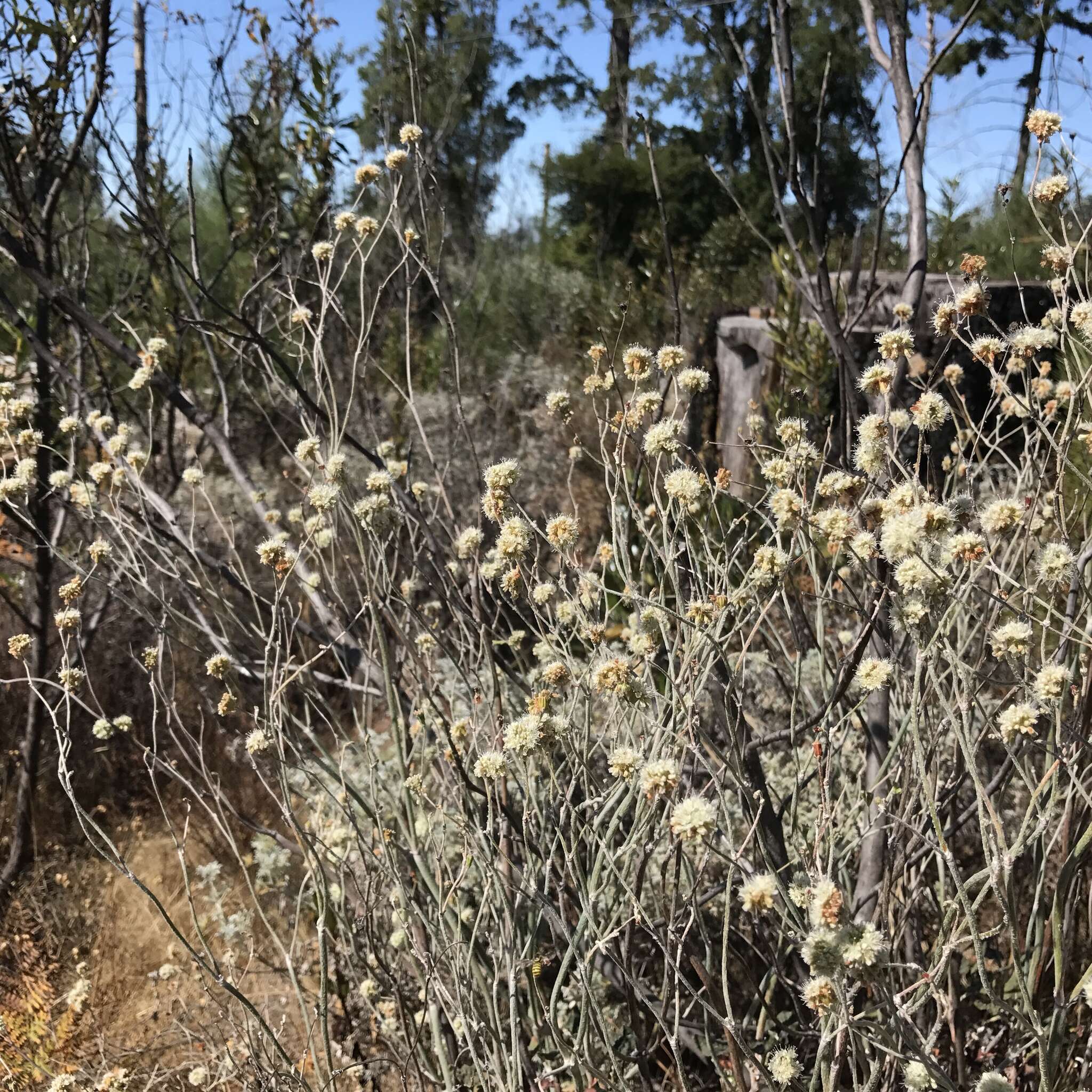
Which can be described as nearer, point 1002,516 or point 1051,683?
point 1051,683

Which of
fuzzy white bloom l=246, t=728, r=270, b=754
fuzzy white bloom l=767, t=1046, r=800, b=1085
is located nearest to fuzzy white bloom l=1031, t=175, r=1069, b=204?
fuzzy white bloom l=767, t=1046, r=800, b=1085

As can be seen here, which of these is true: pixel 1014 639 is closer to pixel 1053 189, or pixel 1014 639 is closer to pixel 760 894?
pixel 760 894

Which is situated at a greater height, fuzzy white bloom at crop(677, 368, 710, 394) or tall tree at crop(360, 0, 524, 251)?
tall tree at crop(360, 0, 524, 251)

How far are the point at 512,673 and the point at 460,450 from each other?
4.64 m

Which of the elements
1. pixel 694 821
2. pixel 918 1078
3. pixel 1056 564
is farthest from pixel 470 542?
pixel 918 1078

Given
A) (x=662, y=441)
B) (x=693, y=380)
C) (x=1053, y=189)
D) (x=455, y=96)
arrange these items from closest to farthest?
1. (x=1053, y=189)
2. (x=662, y=441)
3. (x=693, y=380)
4. (x=455, y=96)

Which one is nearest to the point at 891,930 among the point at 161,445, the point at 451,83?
the point at 161,445

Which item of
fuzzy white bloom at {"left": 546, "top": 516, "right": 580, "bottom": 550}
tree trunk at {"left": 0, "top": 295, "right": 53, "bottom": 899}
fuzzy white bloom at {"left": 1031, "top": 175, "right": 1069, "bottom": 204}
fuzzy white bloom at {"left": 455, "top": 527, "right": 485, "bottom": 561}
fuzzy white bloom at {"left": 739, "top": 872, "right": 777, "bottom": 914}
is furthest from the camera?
tree trunk at {"left": 0, "top": 295, "right": 53, "bottom": 899}

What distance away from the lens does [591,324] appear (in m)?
8.57

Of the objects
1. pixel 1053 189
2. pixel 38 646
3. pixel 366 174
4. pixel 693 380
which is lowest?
pixel 38 646

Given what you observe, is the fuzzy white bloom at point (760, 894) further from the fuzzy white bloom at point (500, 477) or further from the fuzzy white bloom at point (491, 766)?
the fuzzy white bloom at point (500, 477)

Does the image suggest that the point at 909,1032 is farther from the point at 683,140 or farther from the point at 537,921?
the point at 683,140

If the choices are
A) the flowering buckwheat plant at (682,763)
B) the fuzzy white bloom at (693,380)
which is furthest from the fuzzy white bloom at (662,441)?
the fuzzy white bloom at (693,380)

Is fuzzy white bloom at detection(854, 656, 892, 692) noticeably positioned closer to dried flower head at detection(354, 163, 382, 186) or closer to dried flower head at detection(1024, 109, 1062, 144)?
dried flower head at detection(1024, 109, 1062, 144)
